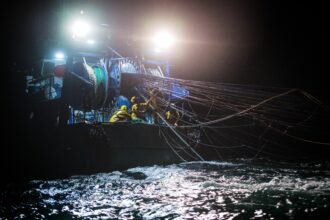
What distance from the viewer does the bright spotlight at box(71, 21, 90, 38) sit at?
14.1 meters

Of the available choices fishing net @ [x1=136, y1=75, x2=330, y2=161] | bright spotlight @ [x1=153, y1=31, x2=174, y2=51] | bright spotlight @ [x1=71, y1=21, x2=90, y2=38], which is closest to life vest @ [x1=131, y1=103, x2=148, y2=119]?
fishing net @ [x1=136, y1=75, x2=330, y2=161]

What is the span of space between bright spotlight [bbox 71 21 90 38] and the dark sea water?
6384mm

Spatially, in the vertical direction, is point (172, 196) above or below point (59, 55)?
below

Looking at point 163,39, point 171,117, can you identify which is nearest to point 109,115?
point 171,117

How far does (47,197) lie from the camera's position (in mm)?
9062

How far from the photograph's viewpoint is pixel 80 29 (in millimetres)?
14180

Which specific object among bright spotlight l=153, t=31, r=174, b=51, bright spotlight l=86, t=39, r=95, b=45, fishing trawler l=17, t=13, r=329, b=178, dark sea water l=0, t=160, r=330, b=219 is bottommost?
dark sea water l=0, t=160, r=330, b=219

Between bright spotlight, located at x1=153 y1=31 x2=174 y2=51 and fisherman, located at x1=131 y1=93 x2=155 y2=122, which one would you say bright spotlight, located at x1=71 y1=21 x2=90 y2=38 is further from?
fisherman, located at x1=131 y1=93 x2=155 y2=122

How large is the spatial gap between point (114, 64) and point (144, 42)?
196 centimetres

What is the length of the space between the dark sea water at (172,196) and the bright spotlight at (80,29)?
6384 millimetres

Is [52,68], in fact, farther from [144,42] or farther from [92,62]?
[144,42]

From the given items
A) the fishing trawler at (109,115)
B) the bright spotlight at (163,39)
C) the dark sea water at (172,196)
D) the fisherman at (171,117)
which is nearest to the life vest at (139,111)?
the fishing trawler at (109,115)

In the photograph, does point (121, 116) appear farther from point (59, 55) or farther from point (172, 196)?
point (59, 55)

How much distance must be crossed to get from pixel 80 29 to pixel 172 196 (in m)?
8.94
